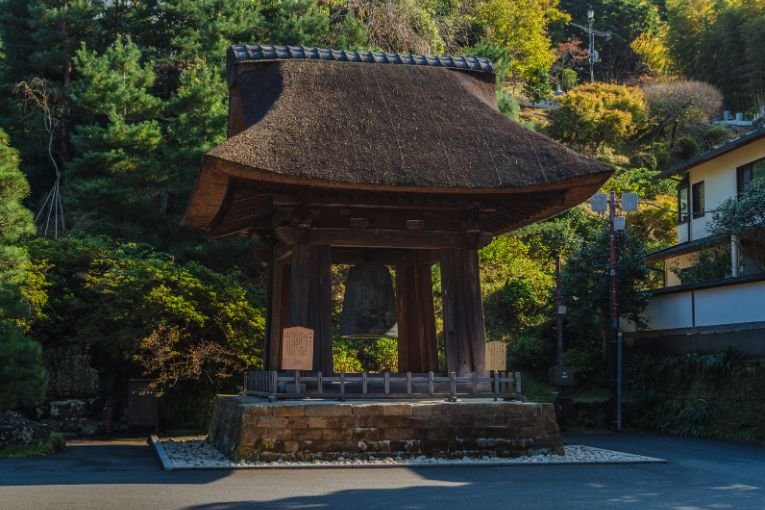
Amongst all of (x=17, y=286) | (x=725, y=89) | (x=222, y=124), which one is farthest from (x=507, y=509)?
(x=725, y=89)

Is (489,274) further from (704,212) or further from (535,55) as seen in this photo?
(535,55)

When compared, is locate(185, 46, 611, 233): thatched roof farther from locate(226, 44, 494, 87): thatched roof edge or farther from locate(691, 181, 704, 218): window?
Answer: locate(691, 181, 704, 218): window

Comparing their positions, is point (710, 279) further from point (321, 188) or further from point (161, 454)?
point (161, 454)

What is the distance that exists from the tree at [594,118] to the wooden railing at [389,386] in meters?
34.9

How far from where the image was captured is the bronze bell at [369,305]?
16750 millimetres

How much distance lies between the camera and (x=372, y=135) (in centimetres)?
1559

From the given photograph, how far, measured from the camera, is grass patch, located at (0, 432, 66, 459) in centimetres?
1698

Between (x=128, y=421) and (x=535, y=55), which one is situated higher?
(x=535, y=55)

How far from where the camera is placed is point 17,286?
58.9 ft

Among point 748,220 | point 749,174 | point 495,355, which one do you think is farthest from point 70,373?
point 749,174

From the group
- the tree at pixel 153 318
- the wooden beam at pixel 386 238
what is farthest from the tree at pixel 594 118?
the wooden beam at pixel 386 238

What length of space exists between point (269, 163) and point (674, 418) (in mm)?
13176

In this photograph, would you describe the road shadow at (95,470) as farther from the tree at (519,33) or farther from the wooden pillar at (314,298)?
the tree at (519,33)

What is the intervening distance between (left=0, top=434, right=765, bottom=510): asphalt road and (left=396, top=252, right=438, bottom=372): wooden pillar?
15.0ft
